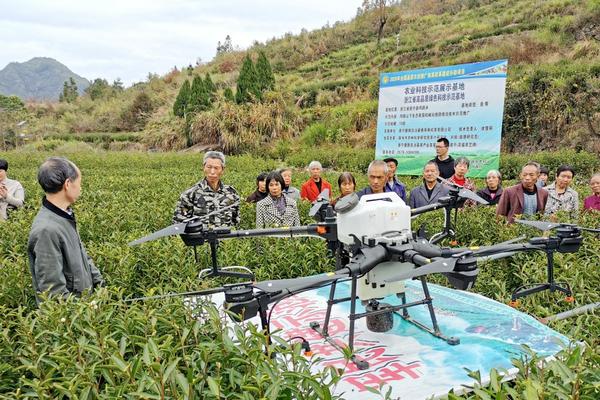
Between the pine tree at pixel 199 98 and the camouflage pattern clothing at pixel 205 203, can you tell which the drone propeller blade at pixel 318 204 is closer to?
the camouflage pattern clothing at pixel 205 203

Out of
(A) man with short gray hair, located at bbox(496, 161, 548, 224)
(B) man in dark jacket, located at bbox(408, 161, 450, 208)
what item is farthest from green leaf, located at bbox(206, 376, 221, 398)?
(A) man with short gray hair, located at bbox(496, 161, 548, 224)

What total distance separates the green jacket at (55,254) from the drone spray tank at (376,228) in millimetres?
1661

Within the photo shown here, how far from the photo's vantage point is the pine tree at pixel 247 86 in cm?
2655

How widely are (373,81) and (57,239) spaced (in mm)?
24874

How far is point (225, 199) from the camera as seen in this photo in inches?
208

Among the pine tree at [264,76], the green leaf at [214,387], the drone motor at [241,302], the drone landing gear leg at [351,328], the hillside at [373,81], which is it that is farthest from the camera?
the pine tree at [264,76]

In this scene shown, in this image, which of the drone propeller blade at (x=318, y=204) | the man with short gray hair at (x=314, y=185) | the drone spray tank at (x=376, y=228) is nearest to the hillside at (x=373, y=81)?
the man with short gray hair at (x=314, y=185)

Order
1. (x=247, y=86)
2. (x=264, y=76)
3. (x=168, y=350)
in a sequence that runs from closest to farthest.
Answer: (x=168, y=350) → (x=247, y=86) → (x=264, y=76)

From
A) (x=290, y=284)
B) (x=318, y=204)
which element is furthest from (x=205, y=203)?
(x=290, y=284)

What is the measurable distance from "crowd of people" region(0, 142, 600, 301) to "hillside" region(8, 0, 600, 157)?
384 inches

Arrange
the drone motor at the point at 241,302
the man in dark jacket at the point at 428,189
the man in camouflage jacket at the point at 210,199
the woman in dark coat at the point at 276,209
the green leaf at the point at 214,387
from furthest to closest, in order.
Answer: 1. the man in dark jacket at the point at 428,189
2. the woman in dark coat at the point at 276,209
3. the man in camouflage jacket at the point at 210,199
4. the drone motor at the point at 241,302
5. the green leaf at the point at 214,387

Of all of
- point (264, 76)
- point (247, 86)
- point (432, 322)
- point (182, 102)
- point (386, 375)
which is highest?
point (264, 76)

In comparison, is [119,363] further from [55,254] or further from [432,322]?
[432,322]

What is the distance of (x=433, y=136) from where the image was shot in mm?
11594
